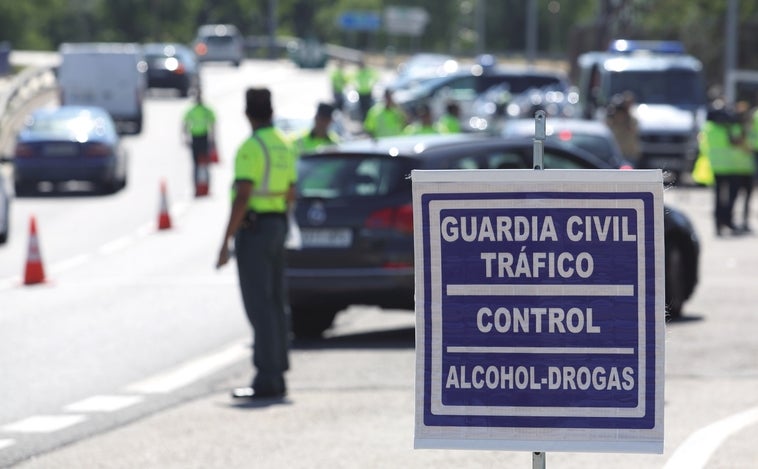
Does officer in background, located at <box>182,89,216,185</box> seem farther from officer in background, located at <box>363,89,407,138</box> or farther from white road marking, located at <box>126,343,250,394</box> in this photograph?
white road marking, located at <box>126,343,250,394</box>

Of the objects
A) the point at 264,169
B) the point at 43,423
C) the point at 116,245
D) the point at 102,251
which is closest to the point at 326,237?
the point at 264,169

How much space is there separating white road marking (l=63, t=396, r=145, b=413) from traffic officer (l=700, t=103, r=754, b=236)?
14156 millimetres

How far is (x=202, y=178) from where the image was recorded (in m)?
30.8

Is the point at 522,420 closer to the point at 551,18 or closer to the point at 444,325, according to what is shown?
the point at 444,325

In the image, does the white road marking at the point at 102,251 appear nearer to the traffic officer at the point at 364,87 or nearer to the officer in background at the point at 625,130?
the officer in background at the point at 625,130

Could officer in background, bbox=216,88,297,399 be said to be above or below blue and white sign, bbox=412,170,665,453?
below

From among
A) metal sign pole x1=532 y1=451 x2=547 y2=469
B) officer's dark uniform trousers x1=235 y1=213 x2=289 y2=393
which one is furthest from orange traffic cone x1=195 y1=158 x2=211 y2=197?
metal sign pole x1=532 y1=451 x2=547 y2=469

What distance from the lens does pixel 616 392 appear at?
5602 mm

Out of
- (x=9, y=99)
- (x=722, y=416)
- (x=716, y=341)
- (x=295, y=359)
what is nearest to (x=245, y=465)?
(x=722, y=416)

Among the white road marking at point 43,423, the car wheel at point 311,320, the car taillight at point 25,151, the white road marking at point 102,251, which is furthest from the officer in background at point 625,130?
the white road marking at point 43,423

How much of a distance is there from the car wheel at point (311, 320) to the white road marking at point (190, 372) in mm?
677

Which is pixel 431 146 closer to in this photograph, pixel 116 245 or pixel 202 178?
pixel 116 245

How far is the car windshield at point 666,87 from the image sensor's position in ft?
116

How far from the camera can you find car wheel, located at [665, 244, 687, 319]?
1488cm
